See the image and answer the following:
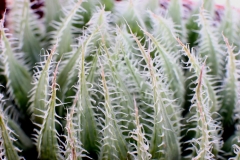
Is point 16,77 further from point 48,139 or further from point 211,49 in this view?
point 211,49

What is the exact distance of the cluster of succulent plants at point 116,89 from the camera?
0.37 meters

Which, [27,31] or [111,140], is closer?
[111,140]

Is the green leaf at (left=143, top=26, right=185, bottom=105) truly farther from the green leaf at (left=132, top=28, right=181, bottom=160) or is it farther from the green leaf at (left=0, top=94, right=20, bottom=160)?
the green leaf at (left=0, top=94, right=20, bottom=160)

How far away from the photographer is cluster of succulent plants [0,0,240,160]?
1.22ft

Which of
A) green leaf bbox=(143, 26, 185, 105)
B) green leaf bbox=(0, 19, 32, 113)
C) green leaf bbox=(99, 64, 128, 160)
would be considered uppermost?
green leaf bbox=(0, 19, 32, 113)

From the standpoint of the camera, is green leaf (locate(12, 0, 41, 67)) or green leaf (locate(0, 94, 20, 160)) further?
green leaf (locate(12, 0, 41, 67))

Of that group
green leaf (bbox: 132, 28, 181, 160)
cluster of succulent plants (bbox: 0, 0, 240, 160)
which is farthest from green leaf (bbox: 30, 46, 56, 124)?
green leaf (bbox: 132, 28, 181, 160)

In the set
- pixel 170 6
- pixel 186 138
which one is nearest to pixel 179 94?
pixel 186 138

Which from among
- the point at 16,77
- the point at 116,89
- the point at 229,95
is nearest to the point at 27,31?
the point at 16,77

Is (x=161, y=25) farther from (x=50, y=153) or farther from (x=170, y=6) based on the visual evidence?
(x=50, y=153)

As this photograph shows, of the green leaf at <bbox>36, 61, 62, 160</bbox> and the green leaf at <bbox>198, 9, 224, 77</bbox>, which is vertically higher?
the green leaf at <bbox>198, 9, 224, 77</bbox>

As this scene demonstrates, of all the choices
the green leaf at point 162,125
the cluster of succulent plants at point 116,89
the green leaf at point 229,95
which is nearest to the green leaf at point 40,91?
the cluster of succulent plants at point 116,89

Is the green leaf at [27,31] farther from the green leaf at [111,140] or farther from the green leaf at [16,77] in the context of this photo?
the green leaf at [111,140]

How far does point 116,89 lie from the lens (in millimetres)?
401
